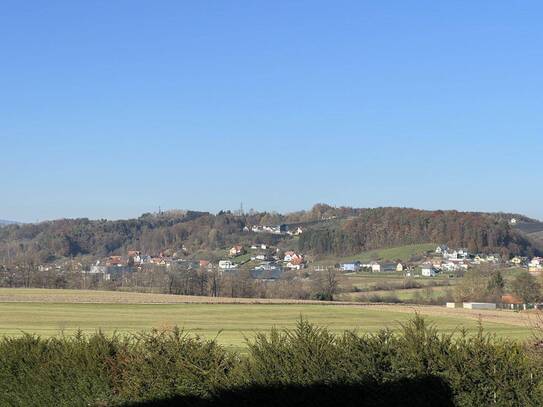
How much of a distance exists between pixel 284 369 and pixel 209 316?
51802mm

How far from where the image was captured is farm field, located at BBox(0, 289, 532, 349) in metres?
51.1

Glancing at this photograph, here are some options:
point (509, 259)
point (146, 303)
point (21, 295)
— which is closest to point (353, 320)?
point (146, 303)

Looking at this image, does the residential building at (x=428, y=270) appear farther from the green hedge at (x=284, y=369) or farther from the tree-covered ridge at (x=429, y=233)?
the green hedge at (x=284, y=369)

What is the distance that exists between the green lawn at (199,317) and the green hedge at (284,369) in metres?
33.0

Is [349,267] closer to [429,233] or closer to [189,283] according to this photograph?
[429,233]

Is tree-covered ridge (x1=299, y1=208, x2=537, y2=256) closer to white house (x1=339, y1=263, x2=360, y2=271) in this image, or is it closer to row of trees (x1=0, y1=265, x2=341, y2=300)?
white house (x1=339, y1=263, x2=360, y2=271)

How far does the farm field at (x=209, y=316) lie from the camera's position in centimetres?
5112

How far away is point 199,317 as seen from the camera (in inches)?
2409

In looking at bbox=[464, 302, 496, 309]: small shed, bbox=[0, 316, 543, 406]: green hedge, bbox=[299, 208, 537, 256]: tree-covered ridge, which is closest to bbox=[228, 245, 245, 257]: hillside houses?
bbox=[299, 208, 537, 256]: tree-covered ridge

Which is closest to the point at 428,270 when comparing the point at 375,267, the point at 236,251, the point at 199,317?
the point at 375,267

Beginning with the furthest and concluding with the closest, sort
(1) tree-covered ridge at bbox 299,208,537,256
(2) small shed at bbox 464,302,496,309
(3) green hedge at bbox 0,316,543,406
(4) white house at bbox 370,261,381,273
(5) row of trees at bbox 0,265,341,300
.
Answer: (1) tree-covered ridge at bbox 299,208,537,256 < (4) white house at bbox 370,261,381,273 < (5) row of trees at bbox 0,265,341,300 < (2) small shed at bbox 464,302,496,309 < (3) green hedge at bbox 0,316,543,406

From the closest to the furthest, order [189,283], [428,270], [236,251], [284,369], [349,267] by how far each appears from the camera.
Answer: [284,369]
[189,283]
[428,270]
[349,267]
[236,251]

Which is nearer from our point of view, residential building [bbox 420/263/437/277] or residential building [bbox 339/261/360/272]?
residential building [bbox 420/263/437/277]

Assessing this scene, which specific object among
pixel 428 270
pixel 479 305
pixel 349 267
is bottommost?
pixel 479 305
